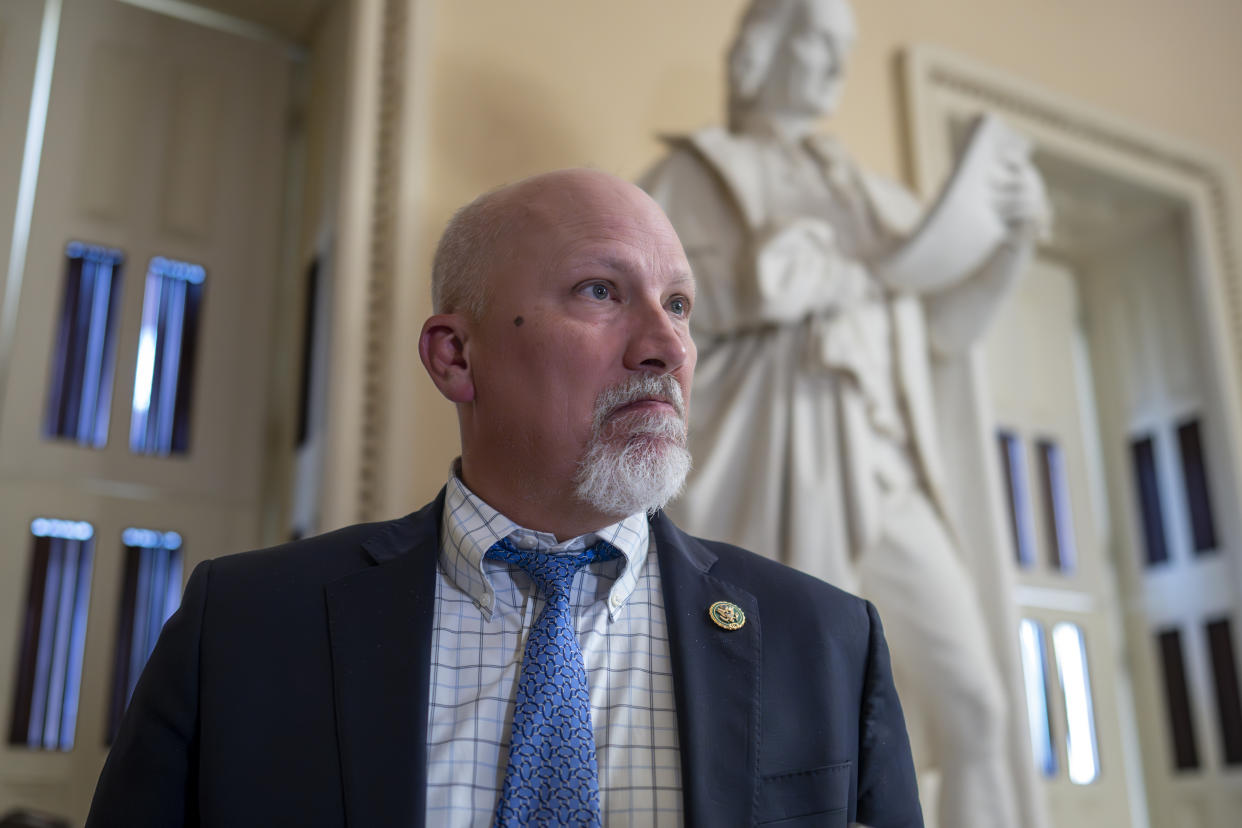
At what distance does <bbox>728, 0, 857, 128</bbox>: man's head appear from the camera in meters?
3.01

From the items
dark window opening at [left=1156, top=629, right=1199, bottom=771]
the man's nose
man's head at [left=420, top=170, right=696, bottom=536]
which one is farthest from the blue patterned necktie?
dark window opening at [left=1156, top=629, right=1199, bottom=771]

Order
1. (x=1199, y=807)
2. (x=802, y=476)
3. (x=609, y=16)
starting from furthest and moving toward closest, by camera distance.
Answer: (x=1199, y=807), (x=609, y=16), (x=802, y=476)

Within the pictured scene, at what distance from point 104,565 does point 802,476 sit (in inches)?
62.0

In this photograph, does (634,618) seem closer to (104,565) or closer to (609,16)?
(104,565)

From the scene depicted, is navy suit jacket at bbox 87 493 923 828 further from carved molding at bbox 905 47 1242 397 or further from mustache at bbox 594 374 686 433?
carved molding at bbox 905 47 1242 397

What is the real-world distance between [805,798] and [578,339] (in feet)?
1.61

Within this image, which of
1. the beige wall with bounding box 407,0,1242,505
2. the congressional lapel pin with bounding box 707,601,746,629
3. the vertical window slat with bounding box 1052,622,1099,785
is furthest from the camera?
the vertical window slat with bounding box 1052,622,1099,785

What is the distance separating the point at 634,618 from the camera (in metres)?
1.27

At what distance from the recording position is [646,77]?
11.9ft

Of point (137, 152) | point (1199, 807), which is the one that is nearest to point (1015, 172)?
point (137, 152)

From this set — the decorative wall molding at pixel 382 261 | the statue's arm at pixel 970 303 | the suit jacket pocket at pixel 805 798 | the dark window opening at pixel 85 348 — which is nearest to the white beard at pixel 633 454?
the suit jacket pocket at pixel 805 798

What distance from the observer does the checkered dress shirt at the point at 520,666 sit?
114 cm

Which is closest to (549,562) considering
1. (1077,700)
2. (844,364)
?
(844,364)

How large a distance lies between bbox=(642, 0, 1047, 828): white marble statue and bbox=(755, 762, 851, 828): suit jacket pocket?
140 centimetres
